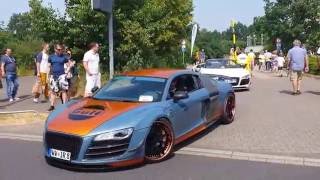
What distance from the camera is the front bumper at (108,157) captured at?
7.16 m

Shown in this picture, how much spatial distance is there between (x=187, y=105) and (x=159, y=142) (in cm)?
117

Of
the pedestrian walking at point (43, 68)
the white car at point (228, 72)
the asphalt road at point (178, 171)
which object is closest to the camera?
the asphalt road at point (178, 171)

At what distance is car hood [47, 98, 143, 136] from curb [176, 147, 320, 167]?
127cm

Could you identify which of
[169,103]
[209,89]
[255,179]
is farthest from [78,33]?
[255,179]

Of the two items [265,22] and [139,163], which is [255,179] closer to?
[139,163]

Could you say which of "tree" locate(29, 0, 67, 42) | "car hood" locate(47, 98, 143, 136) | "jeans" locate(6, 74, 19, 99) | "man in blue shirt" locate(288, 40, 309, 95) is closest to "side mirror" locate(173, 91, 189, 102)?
"car hood" locate(47, 98, 143, 136)

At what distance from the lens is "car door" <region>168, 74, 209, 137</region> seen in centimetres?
850

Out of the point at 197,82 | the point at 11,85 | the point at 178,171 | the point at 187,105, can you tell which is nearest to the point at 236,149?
the point at 187,105

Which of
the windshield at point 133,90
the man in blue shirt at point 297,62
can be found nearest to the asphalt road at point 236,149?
the windshield at point 133,90

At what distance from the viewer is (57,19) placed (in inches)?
872

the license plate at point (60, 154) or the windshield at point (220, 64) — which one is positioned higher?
the windshield at point (220, 64)

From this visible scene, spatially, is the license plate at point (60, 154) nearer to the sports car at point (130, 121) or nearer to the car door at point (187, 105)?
the sports car at point (130, 121)

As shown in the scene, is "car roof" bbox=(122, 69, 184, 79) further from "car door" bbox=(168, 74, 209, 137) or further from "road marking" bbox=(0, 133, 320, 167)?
"road marking" bbox=(0, 133, 320, 167)

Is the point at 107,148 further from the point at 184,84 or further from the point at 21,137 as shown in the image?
the point at 21,137
